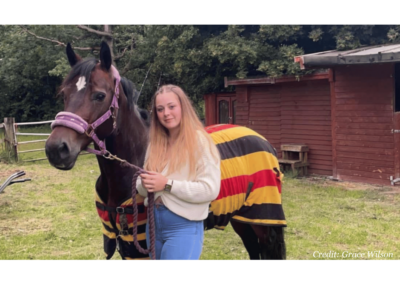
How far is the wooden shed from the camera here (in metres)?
6.00

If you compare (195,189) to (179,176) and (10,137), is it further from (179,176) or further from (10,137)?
(10,137)

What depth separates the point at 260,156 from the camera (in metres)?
2.33

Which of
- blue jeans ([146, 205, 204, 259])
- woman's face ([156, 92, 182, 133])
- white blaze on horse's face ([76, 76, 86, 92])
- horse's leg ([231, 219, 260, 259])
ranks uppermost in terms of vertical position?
white blaze on horse's face ([76, 76, 86, 92])

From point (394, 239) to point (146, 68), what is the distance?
5.24 meters

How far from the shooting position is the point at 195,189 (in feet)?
5.12

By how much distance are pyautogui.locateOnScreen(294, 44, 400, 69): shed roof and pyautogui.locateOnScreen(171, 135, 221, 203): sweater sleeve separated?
4.40 meters

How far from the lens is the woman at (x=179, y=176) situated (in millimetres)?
1578

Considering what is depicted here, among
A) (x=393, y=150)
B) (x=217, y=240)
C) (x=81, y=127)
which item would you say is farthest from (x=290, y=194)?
(x=81, y=127)

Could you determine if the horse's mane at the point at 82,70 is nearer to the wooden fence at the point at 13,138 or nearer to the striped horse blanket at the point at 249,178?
the striped horse blanket at the point at 249,178

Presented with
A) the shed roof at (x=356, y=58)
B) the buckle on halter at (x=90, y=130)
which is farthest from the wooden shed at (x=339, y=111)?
the buckle on halter at (x=90, y=130)

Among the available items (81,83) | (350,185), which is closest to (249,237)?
(81,83)

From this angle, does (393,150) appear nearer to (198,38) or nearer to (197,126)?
(198,38)

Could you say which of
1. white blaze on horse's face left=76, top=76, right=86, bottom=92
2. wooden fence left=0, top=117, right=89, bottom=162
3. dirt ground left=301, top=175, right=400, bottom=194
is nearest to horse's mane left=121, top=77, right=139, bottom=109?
white blaze on horse's face left=76, top=76, right=86, bottom=92

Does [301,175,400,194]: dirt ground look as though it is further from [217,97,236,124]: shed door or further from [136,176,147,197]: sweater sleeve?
[136,176,147,197]: sweater sleeve
